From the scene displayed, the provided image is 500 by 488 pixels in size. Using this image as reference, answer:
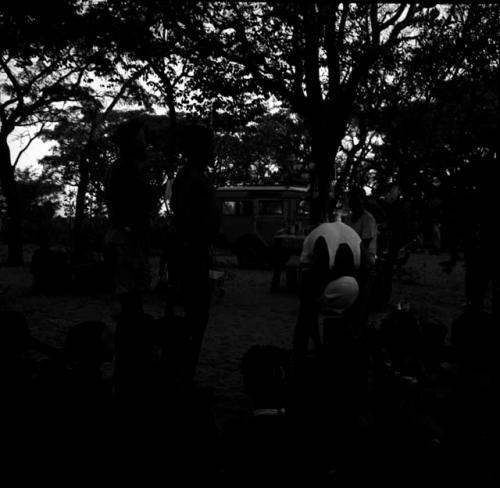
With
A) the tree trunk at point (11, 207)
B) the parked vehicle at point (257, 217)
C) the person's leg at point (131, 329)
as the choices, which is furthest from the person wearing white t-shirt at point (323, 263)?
the parked vehicle at point (257, 217)

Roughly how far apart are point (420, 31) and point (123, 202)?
317 inches

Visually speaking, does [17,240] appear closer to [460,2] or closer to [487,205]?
[460,2]

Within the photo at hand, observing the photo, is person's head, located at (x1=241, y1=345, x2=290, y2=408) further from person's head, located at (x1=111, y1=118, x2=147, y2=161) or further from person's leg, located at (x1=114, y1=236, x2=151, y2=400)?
person's head, located at (x1=111, y1=118, x2=147, y2=161)

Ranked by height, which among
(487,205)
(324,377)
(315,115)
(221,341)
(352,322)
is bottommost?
(221,341)

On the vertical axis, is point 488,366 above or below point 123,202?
below

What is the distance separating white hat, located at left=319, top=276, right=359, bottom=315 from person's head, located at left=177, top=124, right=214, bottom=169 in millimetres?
1243

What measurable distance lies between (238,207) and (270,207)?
4.15 ft

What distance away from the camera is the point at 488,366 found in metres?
2.60

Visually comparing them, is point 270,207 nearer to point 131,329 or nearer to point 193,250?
point 193,250

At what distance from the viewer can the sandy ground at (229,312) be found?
4943mm

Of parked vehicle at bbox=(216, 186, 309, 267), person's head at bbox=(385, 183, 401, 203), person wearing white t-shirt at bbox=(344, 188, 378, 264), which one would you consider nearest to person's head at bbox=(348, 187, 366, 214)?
person wearing white t-shirt at bbox=(344, 188, 378, 264)

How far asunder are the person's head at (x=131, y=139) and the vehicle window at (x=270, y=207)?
16458 mm

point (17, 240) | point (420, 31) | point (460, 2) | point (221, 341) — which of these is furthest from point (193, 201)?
point (17, 240)

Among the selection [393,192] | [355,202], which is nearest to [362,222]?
[355,202]
